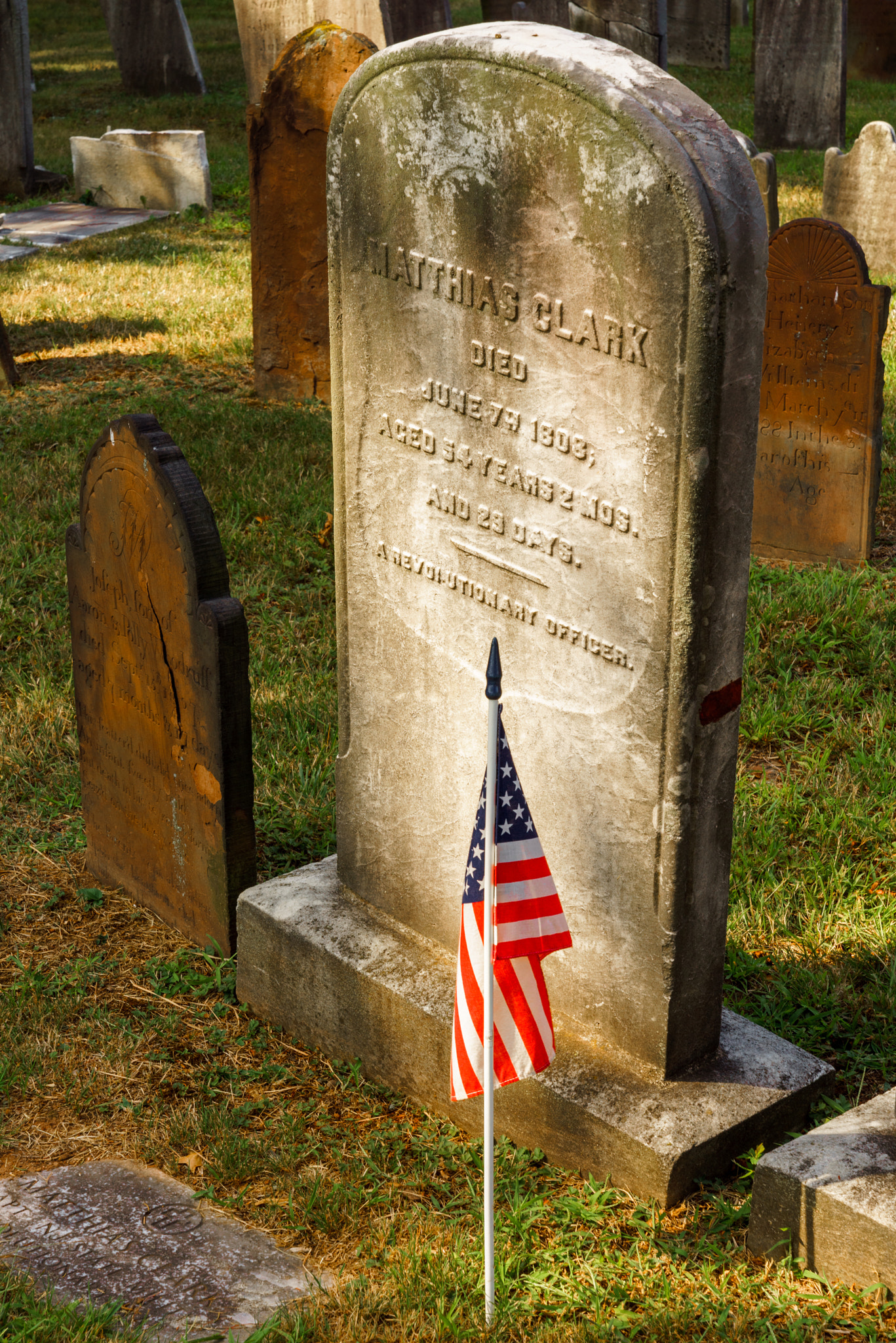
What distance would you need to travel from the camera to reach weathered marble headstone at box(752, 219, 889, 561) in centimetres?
546

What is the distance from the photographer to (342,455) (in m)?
3.08

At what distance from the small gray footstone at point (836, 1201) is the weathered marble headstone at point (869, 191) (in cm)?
812

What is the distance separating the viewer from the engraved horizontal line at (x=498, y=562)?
8.79ft

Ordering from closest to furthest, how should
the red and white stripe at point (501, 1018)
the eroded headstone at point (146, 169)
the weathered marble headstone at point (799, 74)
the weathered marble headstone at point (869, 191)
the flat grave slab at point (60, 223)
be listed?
the red and white stripe at point (501, 1018) → the weathered marble headstone at point (869, 191) → the flat grave slab at point (60, 223) → the eroded headstone at point (146, 169) → the weathered marble headstone at point (799, 74)

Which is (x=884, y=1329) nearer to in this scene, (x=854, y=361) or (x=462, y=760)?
(x=462, y=760)

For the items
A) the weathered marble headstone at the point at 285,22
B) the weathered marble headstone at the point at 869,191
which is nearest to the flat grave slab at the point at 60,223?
the weathered marble headstone at the point at 285,22

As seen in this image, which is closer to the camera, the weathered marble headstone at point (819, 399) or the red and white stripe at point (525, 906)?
the red and white stripe at point (525, 906)

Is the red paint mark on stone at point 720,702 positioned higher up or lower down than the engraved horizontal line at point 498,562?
lower down

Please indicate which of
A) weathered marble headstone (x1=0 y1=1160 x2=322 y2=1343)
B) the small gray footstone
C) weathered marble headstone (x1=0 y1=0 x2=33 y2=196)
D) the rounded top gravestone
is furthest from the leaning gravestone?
weathered marble headstone (x1=0 y1=0 x2=33 y2=196)

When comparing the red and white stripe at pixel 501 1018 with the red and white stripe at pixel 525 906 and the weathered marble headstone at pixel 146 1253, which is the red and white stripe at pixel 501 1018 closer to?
the red and white stripe at pixel 525 906

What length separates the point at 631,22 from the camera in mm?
12203

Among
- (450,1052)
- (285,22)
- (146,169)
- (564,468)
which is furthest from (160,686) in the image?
(146,169)

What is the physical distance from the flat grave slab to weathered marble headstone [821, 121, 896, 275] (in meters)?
5.48

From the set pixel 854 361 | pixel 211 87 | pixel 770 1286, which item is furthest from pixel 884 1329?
pixel 211 87
